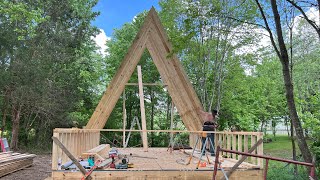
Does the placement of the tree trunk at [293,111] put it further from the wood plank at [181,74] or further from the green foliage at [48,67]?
the green foliage at [48,67]

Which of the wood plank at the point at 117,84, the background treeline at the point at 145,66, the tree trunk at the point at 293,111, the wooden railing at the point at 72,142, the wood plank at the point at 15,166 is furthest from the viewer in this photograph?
the background treeline at the point at 145,66

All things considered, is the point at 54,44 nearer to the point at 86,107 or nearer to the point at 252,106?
the point at 86,107

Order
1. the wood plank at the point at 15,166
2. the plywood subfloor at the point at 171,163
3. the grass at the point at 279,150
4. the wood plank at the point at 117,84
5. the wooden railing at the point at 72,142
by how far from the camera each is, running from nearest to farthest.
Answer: the wooden railing at the point at 72,142, the plywood subfloor at the point at 171,163, the wood plank at the point at 15,166, the wood plank at the point at 117,84, the grass at the point at 279,150

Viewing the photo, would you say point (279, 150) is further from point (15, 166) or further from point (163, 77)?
point (15, 166)

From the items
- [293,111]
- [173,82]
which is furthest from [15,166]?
[293,111]

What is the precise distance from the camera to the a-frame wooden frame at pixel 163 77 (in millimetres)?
8828

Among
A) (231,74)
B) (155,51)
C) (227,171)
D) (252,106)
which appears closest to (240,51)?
(231,74)

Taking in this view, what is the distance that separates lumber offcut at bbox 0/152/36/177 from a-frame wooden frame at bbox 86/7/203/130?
7.57ft

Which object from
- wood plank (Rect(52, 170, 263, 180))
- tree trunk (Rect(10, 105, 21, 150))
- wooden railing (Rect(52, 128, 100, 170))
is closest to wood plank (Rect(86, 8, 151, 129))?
wooden railing (Rect(52, 128, 100, 170))

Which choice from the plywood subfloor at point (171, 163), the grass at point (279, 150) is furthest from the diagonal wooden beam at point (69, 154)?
the grass at point (279, 150)

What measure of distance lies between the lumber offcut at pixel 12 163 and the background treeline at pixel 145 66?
13.8ft

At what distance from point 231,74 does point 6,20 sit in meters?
10.1

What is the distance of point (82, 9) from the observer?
16.5 m

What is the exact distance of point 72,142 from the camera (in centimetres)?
638
